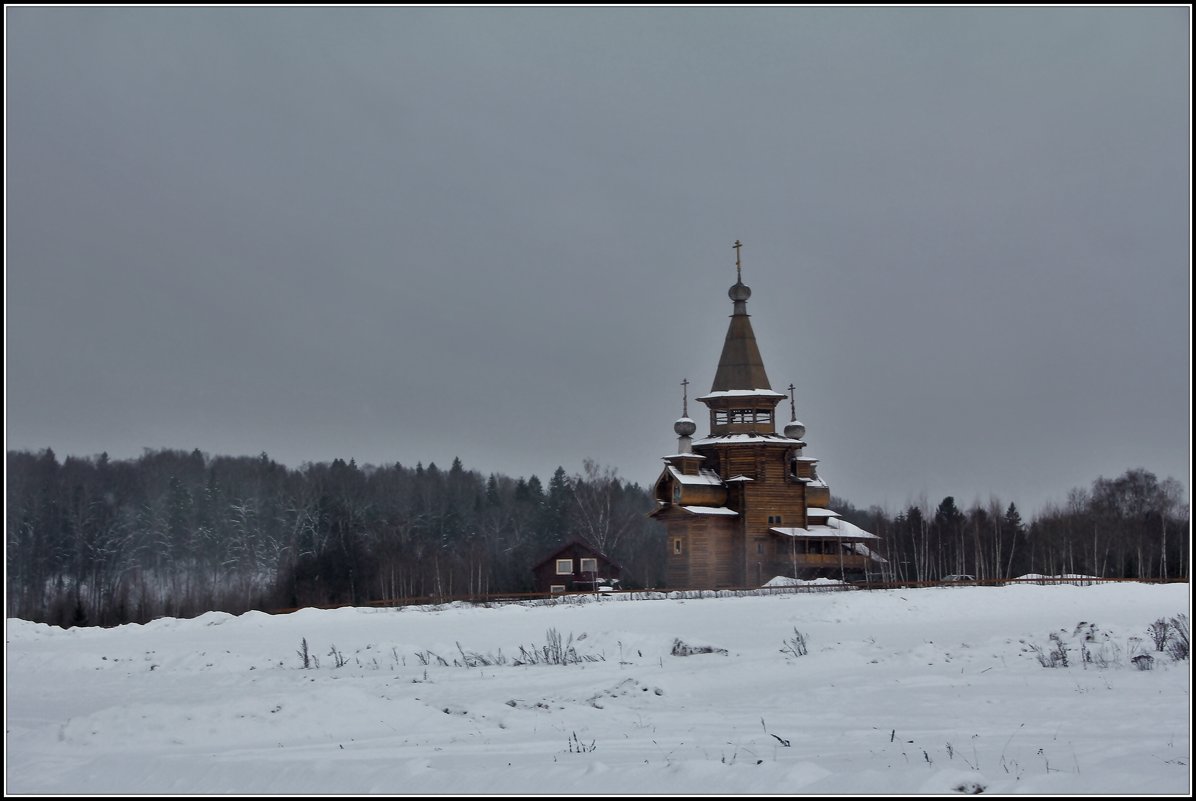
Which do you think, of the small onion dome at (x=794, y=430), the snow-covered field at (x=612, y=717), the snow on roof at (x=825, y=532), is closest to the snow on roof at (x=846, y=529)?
the snow on roof at (x=825, y=532)

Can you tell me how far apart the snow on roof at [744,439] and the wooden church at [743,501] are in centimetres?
5

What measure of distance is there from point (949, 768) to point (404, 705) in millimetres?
6704

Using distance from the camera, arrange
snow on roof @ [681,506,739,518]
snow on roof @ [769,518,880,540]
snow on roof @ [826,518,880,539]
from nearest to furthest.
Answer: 1. snow on roof @ [681,506,739,518]
2. snow on roof @ [769,518,880,540]
3. snow on roof @ [826,518,880,539]

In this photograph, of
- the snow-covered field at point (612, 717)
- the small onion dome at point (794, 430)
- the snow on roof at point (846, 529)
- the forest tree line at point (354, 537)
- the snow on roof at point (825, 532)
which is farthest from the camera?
the forest tree line at point (354, 537)

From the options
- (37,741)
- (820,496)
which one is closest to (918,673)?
(37,741)

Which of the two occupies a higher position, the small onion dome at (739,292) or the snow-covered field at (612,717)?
the small onion dome at (739,292)

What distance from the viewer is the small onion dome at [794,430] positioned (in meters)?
59.0

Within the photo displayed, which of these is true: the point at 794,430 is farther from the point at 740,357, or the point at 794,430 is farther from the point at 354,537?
the point at 354,537

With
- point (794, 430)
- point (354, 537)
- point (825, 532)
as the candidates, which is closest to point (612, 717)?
point (825, 532)

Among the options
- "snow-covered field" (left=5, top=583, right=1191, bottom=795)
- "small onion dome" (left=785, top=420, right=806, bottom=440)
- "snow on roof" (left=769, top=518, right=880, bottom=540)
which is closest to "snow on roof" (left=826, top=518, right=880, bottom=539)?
"snow on roof" (left=769, top=518, right=880, bottom=540)

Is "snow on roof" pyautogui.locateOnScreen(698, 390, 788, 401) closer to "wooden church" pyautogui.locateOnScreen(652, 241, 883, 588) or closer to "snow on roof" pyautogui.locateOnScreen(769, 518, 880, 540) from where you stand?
"wooden church" pyautogui.locateOnScreen(652, 241, 883, 588)

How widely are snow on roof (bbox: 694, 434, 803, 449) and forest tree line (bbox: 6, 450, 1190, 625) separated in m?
8.16

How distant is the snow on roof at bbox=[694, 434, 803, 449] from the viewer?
176 ft

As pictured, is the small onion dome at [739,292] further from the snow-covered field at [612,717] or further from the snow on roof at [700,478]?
the snow-covered field at [612,717]
